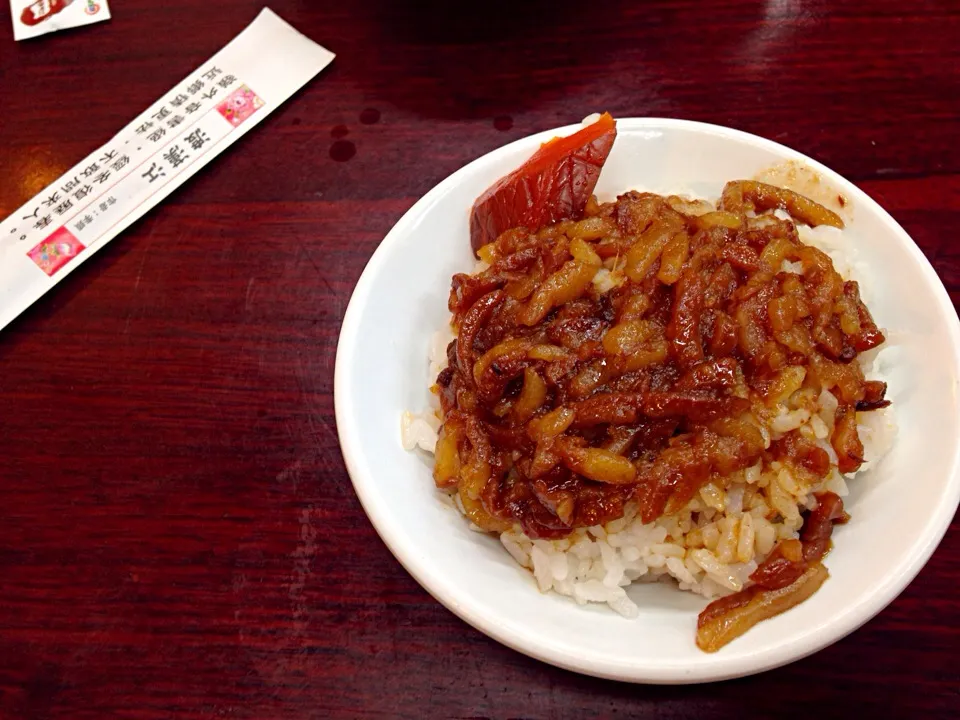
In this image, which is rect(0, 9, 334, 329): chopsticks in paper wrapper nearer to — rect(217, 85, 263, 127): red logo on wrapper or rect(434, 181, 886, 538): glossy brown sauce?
rect(217, 85, 263, 127): red logo on wrapper

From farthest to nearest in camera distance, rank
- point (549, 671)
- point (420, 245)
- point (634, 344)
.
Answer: point (420, 245)
point (549, 671)
point (634, 344)

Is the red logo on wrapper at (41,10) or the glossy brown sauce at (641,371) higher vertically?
the red logo on wrapper at (41,10)

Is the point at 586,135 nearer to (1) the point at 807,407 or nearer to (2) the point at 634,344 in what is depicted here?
(2) the point at 634,344

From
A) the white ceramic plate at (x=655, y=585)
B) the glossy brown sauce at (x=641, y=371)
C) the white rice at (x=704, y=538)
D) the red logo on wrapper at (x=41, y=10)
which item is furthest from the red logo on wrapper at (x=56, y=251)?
the white rice at (x=704, y=538)

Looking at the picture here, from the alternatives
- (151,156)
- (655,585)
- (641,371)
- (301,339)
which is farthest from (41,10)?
(655,585)

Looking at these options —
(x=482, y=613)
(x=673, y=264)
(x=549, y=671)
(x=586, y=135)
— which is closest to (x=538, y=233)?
(x=586, y=135)

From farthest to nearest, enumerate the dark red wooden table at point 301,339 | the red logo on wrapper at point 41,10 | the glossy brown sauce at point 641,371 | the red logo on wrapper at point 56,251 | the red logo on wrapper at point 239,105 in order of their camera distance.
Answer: the red logo on wrapper at point 41,10 < the red logo on wrapper at point 239,105 < the red logo on wrapper at point 56,251 < the dark red wooden table at point 301,339 < the glossy brown sauce at point 641,371

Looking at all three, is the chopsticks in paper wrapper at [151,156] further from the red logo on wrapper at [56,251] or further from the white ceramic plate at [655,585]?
the white ceramic plate at [655,585]
